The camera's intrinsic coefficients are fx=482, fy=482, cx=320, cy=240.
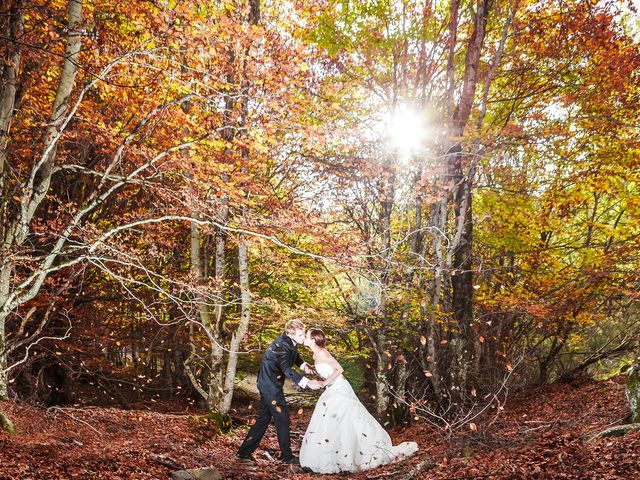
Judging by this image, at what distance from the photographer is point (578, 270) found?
11.2 meters

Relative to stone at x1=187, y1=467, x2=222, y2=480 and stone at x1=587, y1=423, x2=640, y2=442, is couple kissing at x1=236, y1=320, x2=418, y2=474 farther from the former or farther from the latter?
stone at x1=587, y1=423, x2=640, y2=442

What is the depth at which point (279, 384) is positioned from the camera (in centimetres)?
→ 805

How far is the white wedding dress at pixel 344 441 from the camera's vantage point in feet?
23.5

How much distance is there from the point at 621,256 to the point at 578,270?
3.00 feet

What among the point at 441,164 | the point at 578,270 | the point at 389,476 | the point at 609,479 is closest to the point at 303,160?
the point at 441,164

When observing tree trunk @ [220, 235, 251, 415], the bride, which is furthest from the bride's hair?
tree trunk @ [220, 235, 251, 415]

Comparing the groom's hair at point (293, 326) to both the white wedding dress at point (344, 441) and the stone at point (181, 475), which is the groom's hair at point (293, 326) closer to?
the white wedding dress at point (344, 441)

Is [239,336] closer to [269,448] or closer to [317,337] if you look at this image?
[269,448]

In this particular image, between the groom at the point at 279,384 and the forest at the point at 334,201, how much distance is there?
1.74ft

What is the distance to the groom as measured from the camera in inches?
308

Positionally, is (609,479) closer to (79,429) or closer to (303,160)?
(79,429)

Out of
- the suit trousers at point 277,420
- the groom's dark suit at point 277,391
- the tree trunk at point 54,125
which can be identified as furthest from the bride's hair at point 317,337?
the tree trunk at point 54,125

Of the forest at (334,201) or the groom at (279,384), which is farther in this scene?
the forest at (334,201)

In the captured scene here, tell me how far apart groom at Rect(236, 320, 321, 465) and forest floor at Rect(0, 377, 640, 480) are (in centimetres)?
43
